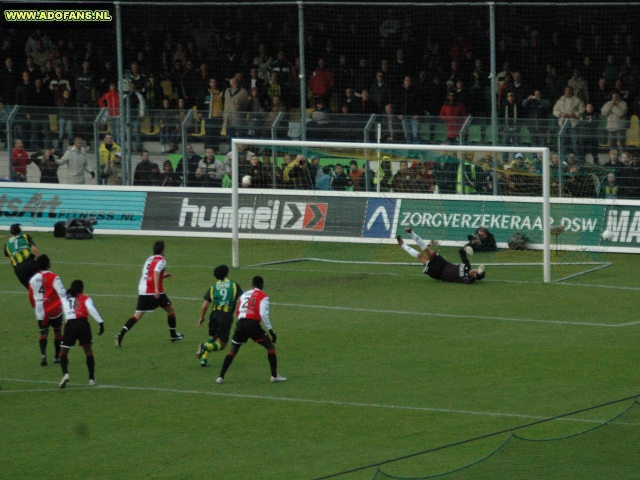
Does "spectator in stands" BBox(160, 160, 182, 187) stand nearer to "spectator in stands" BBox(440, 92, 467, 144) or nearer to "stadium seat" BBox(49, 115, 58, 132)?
"stadium seat" BBox(49, 115, 58, 132)

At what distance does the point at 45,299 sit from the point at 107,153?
1417 cm

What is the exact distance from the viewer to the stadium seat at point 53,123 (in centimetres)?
3077

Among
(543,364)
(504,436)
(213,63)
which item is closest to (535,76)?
(213,63)

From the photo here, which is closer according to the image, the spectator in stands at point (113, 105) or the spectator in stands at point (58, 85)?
the spectator in stands at point (113, 105)

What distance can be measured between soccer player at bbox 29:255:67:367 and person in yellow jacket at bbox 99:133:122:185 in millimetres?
13835

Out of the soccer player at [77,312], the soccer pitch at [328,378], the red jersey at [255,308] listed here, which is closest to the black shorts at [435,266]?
the soccer pitch at [328,378]

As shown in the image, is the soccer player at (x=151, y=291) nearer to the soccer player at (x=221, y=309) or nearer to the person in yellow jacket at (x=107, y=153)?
the soccer player at (x=221, y=309)

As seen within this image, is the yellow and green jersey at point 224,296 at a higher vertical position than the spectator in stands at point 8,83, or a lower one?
lower

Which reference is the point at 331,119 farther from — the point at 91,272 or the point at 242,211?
the point at 91,272

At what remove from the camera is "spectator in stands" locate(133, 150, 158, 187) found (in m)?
29.8

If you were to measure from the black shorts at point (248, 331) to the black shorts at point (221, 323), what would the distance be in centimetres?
121

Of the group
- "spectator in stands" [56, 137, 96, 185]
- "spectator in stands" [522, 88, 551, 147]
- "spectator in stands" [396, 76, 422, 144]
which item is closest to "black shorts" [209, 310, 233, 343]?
"spectator in stands" [522, 88, 551, 147]

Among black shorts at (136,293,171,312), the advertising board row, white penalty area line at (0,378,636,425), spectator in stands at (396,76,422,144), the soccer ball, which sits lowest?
white penalty area line at (0,378,636,425)

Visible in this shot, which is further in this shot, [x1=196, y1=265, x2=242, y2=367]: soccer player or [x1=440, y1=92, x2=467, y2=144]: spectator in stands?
[x1=440, y1=92, x2=467, y2=144]: spectator in stands
